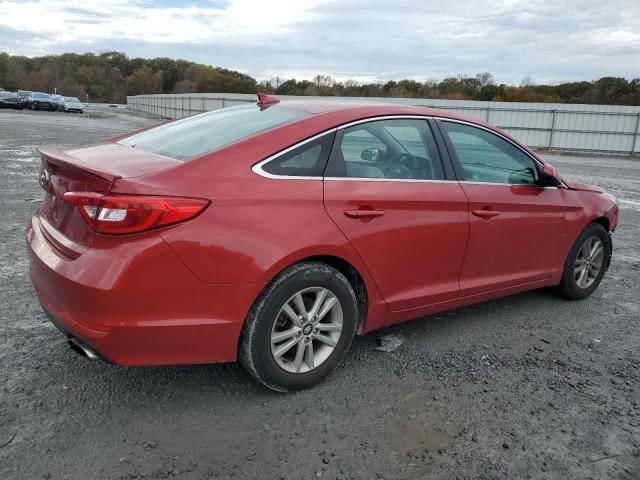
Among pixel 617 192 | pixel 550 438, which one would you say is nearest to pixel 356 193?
pixel 550 438

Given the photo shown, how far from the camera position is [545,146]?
82.3 feet

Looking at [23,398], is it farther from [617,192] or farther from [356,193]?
[617,192]

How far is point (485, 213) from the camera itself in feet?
12.7

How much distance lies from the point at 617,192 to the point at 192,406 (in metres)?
11.7

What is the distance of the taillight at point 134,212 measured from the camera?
2.60m

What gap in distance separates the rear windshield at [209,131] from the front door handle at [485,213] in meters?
1.34

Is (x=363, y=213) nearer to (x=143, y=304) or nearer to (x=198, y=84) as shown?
(x=143, y=304)

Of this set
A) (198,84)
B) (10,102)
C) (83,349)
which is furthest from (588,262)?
(198,84)

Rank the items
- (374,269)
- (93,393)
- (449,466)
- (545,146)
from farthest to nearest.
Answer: (545,146) → (374,269) → (93,393) → (449,466)

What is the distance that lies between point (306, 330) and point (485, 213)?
1.58 meters

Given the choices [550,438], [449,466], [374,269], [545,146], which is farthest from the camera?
[545,146]

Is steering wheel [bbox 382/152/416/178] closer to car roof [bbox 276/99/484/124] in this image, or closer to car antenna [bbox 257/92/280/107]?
car roof [bbox 276/99/484/124]

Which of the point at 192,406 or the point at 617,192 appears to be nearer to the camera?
the point at 192,406

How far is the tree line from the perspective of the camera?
50469 millimetres
